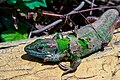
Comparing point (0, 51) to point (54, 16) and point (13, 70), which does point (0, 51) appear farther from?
point (54, 16)

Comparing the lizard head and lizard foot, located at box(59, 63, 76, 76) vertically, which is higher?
the lizard head

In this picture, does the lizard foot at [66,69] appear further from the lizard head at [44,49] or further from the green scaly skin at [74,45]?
the lizard head at [44,49]

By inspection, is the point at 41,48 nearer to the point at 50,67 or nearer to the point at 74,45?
the point at 50,67

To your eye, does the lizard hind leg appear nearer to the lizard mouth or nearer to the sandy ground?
the sandy ground

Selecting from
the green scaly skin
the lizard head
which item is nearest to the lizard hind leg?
the green scaly skin

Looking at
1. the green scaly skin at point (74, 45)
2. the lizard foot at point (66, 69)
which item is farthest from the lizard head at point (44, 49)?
the lizard foot at point (66, 69)

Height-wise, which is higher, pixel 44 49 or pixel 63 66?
pixel 44 49

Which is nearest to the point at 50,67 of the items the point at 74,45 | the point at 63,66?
the point at 63,66
